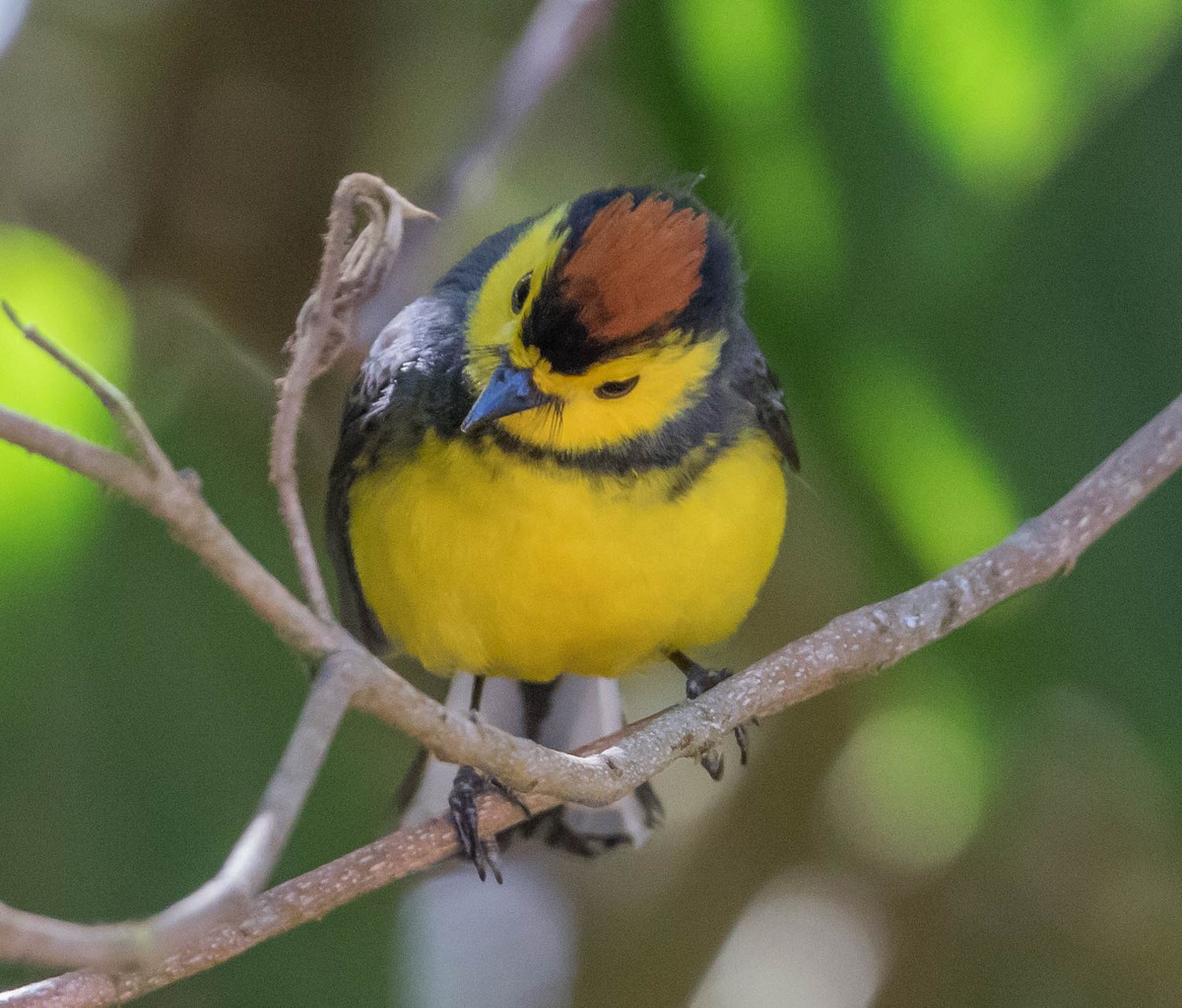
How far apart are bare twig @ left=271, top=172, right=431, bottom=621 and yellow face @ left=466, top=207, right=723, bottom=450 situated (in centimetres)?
38

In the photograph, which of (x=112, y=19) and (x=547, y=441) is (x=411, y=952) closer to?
(x=547, y=441)

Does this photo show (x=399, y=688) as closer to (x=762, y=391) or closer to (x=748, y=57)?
(x=762, y=391)

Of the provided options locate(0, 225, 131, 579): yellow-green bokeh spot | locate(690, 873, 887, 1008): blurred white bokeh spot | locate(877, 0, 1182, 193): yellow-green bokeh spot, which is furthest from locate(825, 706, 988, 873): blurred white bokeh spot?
locate(0, 225, 131, 579): yellow-green bokeh spot

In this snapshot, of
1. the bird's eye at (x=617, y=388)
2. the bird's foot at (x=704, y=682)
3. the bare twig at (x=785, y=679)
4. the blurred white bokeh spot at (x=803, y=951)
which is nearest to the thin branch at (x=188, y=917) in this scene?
the bare twig at (x=785, y=679)

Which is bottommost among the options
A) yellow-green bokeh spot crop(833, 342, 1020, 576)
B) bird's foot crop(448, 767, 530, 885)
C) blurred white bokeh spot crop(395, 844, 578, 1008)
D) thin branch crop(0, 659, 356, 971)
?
blurred white bokeh spot crop(395, 844, 578, 1008)

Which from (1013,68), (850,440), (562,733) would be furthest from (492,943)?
(1013,68)

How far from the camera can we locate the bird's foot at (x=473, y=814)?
187 centimetres

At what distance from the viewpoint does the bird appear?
1724 mm

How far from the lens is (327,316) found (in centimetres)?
106

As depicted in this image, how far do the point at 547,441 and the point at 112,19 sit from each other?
1836 mm

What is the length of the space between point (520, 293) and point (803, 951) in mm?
1668

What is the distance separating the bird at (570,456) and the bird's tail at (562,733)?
28 centimetres

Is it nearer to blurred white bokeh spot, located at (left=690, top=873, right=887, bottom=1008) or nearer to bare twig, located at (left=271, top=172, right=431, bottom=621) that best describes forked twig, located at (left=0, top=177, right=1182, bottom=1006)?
bare twig, located at (left=271, top=172, right=431, bottom=621)

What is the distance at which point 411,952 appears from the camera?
2518mm
